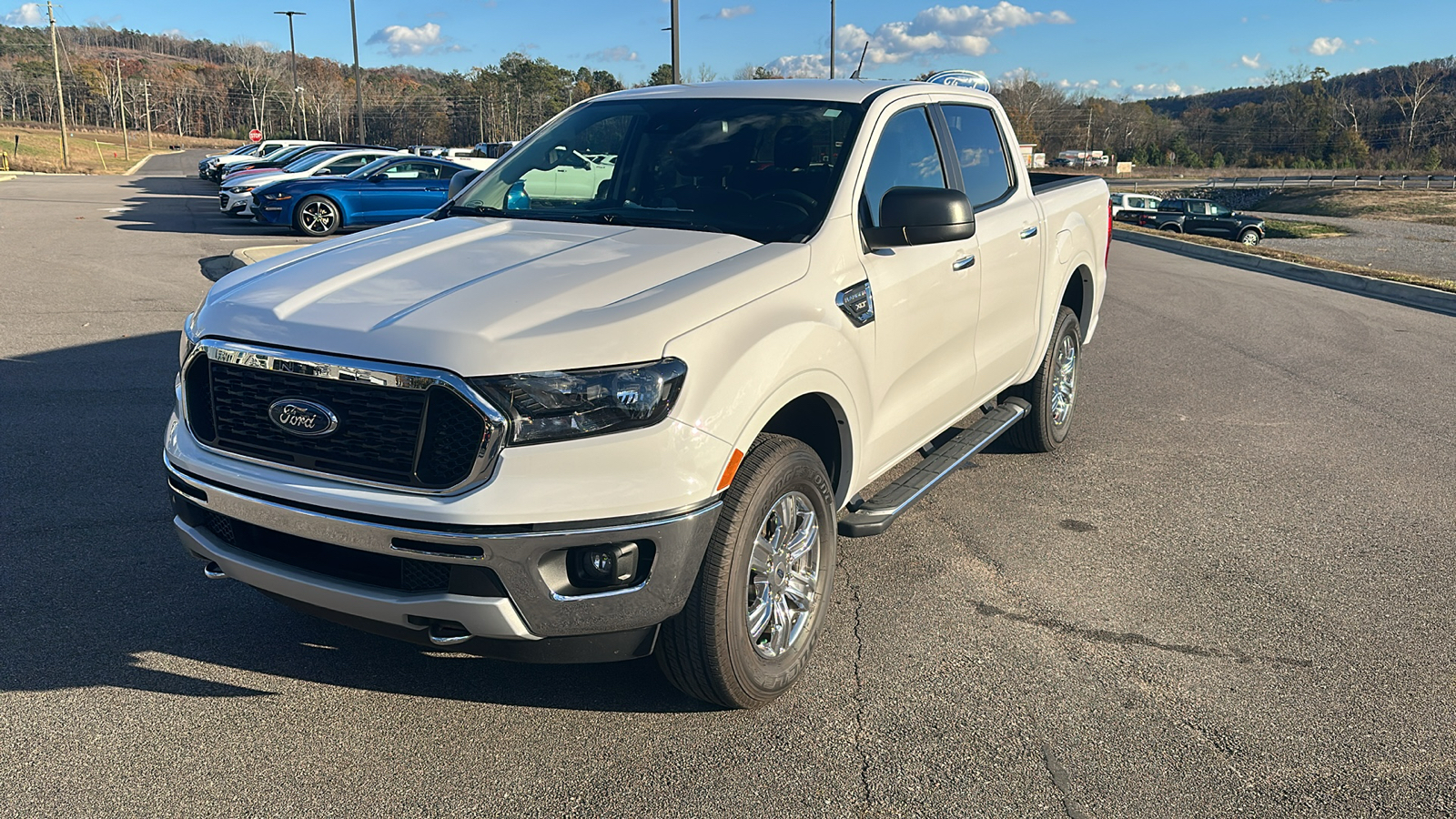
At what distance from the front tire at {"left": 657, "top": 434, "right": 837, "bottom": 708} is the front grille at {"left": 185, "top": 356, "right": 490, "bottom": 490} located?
0.78 meters

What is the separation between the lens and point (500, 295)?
3088mm

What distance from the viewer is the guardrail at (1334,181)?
253 ft

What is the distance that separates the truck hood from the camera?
9.25 feet

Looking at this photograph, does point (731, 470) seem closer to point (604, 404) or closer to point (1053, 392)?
point (604, 404)

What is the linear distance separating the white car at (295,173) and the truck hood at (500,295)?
17.8m

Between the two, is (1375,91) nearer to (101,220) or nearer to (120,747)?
(101,220)

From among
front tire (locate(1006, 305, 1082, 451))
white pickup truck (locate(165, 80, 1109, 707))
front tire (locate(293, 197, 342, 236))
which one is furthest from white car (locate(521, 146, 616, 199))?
front tire (locate(293, 197, 342, 236))

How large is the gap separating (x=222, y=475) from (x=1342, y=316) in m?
12.8

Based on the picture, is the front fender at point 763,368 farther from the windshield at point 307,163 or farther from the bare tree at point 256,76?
the bare tree at point 256,76

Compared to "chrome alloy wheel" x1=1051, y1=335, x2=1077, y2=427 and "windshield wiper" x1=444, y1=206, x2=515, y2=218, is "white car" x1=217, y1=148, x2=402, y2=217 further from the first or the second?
"chrome alloy wheel" x1=1051, y1=335, x2=1077, y2=427

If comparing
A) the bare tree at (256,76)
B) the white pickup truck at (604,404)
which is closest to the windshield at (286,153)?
the white pickup truck at (604,404)

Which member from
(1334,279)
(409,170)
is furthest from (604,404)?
(409,170)

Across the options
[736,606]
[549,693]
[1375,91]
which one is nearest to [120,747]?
[549,693]

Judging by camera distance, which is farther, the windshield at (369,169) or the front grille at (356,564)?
the windshield at (369,169)
